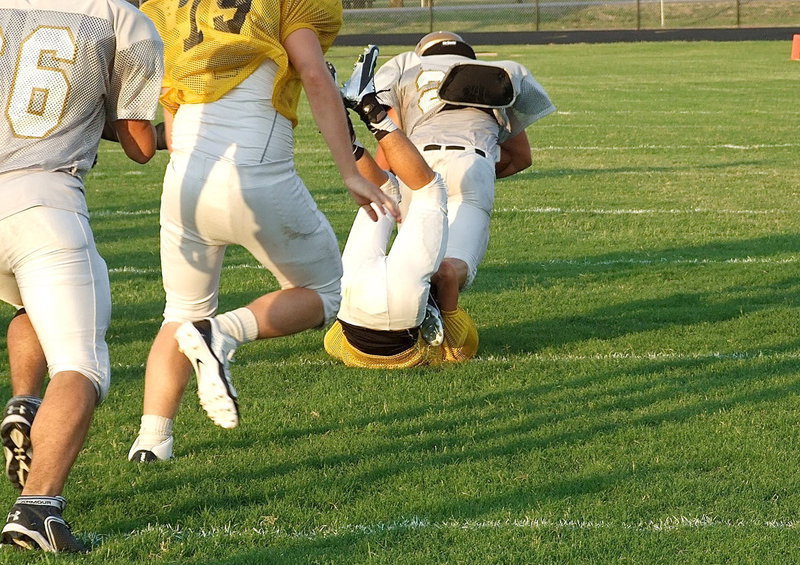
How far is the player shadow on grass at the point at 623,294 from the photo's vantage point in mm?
7113

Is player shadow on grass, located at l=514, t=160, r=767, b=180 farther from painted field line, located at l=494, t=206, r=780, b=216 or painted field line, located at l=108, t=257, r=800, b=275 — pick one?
painted field line, located at l=108, t=257, r=800, b=275

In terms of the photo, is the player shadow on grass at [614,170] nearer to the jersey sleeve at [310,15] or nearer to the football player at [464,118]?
the football player at [464,118]

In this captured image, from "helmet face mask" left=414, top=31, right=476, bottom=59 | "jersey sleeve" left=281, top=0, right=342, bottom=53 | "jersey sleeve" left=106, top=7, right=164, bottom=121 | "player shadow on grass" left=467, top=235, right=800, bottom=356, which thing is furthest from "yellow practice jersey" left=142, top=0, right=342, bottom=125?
"helmet face mask" left=414, top=31, right=476, bottom=59

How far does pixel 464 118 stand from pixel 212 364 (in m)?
3.56

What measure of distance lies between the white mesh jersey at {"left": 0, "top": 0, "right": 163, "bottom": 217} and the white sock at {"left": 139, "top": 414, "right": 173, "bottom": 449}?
1148 millimetres

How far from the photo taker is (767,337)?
6.94 m

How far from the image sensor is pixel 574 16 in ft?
160

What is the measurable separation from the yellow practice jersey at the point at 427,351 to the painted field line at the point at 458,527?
2.12 m

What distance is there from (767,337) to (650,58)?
84.4 ft

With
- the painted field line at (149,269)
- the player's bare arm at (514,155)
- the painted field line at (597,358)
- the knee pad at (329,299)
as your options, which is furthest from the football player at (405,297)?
the painted field line at (149,269)

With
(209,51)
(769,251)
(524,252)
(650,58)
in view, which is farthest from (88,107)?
(650,58)

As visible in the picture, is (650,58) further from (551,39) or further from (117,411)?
(117,411)

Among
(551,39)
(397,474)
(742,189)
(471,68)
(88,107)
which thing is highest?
(88,107)

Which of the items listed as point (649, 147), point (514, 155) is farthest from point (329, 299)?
point (649, 147)
